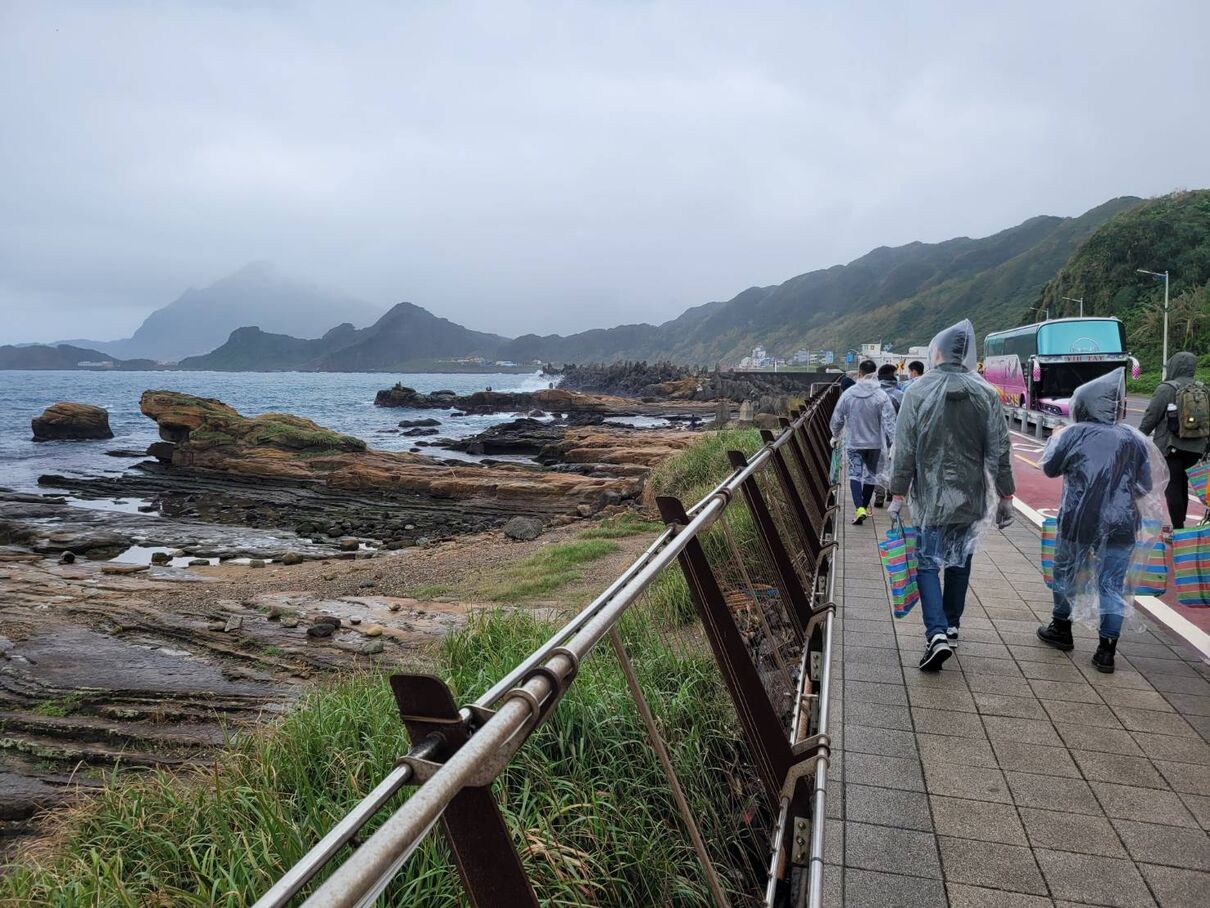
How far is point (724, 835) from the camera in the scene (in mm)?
2725

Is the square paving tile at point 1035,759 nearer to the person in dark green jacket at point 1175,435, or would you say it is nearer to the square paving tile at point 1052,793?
the square paving tile at point 1052,793

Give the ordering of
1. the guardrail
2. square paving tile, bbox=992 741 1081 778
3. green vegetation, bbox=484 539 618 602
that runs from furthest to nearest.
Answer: green vegetation, bbox=484 539 618 602 < square paving tile, bbox=992 741 1081 778 < the guardrail

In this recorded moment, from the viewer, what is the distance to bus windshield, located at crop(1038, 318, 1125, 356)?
20375 mm

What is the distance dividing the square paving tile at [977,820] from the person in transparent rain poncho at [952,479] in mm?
1325

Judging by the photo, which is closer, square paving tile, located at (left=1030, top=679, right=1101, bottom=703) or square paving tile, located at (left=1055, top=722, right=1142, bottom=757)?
square paving tile, located at (left=1055, top=722, right=1142, bottom=757)

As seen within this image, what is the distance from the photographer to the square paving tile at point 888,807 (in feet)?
9.71

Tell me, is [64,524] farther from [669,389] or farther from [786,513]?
[669,389]

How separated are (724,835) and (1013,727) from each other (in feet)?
6.02

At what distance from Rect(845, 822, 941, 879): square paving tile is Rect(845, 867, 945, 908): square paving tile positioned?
1.4 inches

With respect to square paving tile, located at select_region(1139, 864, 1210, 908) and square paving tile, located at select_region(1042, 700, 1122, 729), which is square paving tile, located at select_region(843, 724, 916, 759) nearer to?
square paving tile, located at select_region(1042, 700, 1122, 729)

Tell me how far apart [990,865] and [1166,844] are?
2.28 feet

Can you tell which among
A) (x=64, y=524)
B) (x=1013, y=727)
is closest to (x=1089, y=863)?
(x=1013, y=727)

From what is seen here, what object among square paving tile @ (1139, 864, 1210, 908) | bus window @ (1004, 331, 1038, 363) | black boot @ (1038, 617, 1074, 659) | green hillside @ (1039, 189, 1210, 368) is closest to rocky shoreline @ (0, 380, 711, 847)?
square paving tile @ (1139, 864, 1210, 908)

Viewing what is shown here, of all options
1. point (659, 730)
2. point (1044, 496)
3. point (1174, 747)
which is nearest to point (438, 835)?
point (659, 730)
